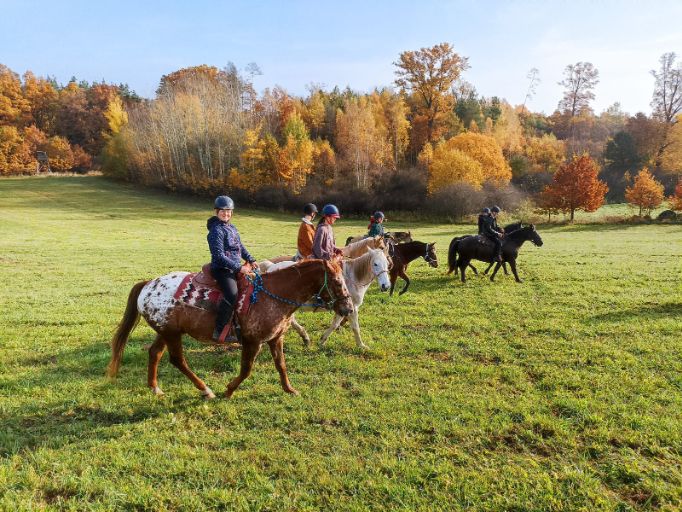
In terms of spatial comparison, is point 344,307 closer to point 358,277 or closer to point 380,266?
point 380,266

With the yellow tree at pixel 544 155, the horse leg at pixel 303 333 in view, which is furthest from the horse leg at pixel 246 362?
the yellow tree at pixel 544 155

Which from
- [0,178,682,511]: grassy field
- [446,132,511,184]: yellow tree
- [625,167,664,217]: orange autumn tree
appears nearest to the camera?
[0,178,682,511]: grassy field

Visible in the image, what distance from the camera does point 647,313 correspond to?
33.3 feet

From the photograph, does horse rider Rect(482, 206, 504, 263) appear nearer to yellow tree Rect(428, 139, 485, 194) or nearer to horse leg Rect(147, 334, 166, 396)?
horse leg Rect(147, 334, 166, 396)

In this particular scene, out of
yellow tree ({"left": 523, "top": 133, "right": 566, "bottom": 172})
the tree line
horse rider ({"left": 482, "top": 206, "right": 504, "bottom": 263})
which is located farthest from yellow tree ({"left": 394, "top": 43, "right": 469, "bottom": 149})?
horse rider ({"left": 482, "top": 206, "right": 504, "bottom": 263})

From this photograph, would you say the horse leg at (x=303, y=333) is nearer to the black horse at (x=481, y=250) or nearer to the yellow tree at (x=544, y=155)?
the black horse at (x=481, y=250)

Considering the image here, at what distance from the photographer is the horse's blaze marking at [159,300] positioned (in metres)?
6.13

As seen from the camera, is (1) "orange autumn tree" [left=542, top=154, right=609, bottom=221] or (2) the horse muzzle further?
(1) "orange autumn tree" [left=542, top=154, right=609, bottom=221]

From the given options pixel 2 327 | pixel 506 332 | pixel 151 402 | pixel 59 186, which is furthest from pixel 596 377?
pixel 59 186

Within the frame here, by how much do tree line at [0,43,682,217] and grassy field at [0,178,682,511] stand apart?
3571cm

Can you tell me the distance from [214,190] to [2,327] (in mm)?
45868

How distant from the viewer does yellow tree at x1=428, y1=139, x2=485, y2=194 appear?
43.8 m

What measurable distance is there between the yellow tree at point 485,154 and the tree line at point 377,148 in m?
0.13

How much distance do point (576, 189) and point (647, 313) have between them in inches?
1343
